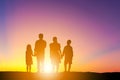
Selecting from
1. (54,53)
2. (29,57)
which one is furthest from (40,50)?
(29,57)

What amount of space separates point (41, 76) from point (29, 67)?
1004 cm

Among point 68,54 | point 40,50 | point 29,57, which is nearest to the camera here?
point 40,50

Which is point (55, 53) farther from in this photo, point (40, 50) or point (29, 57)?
point (29, 57)

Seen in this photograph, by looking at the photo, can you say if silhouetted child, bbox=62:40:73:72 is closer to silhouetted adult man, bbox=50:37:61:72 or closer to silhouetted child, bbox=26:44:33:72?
silhouetted adult man, bbox=50:37:61:72

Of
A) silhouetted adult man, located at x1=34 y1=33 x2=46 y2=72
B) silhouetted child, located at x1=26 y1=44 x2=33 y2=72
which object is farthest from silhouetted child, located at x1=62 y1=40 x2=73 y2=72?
silhouetted child, located at x1=26 y1=44 x2=33 y2=72

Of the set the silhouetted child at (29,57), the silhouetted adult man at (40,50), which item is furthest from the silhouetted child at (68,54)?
the silhouetted child at (29,57)

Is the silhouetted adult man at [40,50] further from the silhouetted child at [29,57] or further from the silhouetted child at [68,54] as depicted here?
the silhouetted child at [29,57]

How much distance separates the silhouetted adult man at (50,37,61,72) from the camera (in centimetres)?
2538

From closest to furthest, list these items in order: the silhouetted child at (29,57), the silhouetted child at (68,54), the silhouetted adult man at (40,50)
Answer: the silhouetted adult man at (40,50)
the silhouetted child at (68,54)
the silhouetted child at (29,57)

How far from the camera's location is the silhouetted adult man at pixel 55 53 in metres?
25.4

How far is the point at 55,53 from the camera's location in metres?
25.7

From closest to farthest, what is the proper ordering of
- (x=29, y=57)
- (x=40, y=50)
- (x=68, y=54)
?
1. (x=40, y=50)
2. (x=68, y=54)
3. (x=29, y=57)

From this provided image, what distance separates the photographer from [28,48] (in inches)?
1133

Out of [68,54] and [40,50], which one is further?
[68,54]
